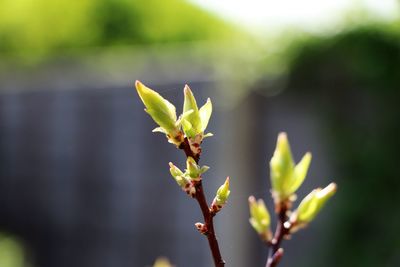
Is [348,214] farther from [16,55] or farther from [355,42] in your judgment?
[16,55]

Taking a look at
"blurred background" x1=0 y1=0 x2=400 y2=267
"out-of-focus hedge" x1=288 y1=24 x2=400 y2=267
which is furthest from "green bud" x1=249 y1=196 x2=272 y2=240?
"out-of-focus hedge" x1=288 y1=24 x2=400 y2=267

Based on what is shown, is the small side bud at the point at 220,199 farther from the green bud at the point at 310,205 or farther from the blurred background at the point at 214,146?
the blurred background at the point at 214,146

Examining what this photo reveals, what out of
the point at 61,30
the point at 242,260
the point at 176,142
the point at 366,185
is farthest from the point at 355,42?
the point at 61,30

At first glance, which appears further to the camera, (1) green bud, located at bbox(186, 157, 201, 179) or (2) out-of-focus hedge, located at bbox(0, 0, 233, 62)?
(2) out-of-focus hedge, located at bbox(0, 0, 233, 62)

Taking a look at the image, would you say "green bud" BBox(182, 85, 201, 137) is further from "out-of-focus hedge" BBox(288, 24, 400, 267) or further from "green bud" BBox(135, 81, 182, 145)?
"out-of-focus hedge" BBox(288, 24, 400, 267)

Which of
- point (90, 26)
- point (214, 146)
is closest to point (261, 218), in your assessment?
point (214, 146)

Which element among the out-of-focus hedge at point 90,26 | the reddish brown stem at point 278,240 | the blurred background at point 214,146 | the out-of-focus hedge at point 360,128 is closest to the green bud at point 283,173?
the reddish brown stem at point 278,240

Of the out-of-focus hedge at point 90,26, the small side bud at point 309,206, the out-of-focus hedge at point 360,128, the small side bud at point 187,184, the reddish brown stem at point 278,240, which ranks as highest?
the out-of-focus hedge at point 90,26
